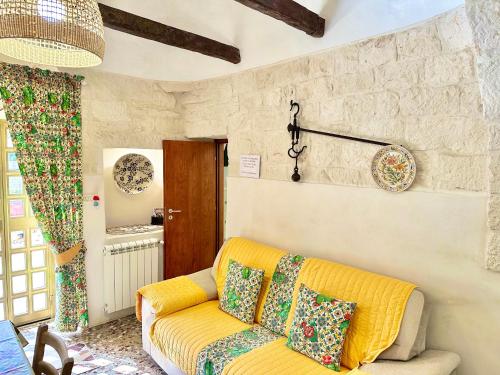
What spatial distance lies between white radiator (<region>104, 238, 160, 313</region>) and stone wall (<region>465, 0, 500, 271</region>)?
114 inches

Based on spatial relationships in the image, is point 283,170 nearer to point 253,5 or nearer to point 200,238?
point 253,5

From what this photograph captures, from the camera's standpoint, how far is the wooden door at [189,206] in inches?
140

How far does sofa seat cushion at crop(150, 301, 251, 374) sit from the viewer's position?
206 cm

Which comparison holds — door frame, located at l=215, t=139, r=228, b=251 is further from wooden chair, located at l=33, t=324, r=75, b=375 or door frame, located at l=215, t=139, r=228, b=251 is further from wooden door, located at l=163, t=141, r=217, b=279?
wooden chair, located at l=33, t=324, r=75, b=375

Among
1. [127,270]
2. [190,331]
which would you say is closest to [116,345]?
[127,270]

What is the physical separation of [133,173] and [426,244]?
3.00 m

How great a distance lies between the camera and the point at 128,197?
373cm

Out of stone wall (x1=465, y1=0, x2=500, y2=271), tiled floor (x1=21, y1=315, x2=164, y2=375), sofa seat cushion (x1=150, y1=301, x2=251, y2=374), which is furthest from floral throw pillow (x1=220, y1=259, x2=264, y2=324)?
stone wall (x1=465, y1=0, x2=500, y2=271)

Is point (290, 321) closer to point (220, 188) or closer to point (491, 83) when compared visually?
point (491, 83)

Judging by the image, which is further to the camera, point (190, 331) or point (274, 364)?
Result: point (190, 331)

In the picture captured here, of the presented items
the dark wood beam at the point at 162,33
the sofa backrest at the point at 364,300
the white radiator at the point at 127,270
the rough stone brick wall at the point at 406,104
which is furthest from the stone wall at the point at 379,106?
the white radiator at the point at 127,270

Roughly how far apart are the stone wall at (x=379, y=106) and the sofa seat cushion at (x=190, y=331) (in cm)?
120

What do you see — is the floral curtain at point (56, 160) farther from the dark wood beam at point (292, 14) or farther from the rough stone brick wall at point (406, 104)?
the dark wood beam at point (292, 14)

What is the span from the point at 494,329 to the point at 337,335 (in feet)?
2.61
